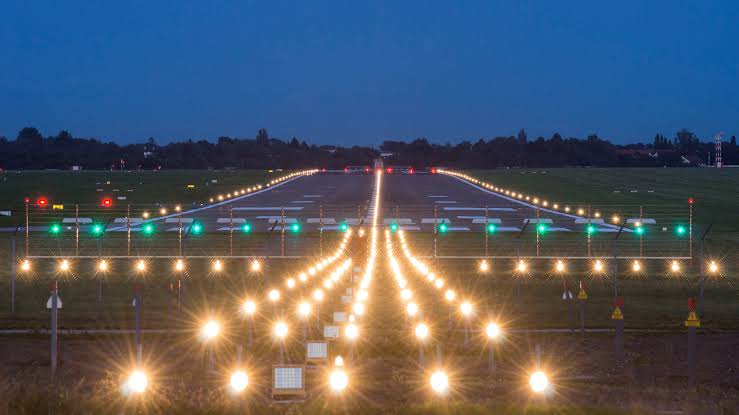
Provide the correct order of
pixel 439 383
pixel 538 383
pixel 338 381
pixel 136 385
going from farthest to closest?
1. pixel 439 383
2. pixel 338 381
3. pixel 538 383
4. pixel 136 385

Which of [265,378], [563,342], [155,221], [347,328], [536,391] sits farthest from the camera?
[155,221]

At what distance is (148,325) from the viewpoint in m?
21.1

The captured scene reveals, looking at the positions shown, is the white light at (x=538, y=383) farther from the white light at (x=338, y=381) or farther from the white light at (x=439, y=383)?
the white light at (x=338, y=381)

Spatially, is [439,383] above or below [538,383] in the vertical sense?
below

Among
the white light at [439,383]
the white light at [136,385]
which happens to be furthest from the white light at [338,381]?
the white light at [136,385]

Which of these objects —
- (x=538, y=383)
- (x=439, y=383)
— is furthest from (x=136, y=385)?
(x=538, y=383)

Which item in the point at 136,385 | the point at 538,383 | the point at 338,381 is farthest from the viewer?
the point at 338,381

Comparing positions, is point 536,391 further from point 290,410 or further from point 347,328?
point 347,328

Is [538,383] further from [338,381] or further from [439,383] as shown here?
[338,381]

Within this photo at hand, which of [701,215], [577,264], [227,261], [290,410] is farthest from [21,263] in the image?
[701,215]

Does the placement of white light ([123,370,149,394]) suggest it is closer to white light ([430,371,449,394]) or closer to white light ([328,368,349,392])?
white light ([328,368,349,392])

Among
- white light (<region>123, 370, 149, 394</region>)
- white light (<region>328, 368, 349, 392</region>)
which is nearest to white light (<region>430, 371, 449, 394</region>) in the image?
white light (<region>328, 368, 349, 392</region>)

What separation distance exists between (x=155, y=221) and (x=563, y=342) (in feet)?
115

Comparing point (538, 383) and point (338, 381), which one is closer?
point (538, 383)
